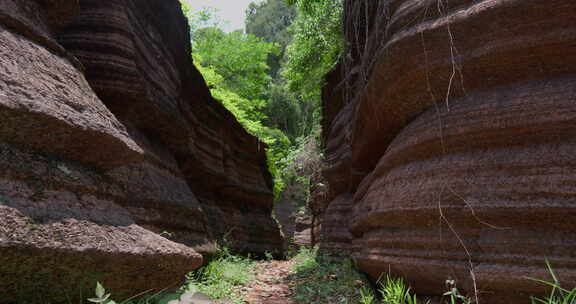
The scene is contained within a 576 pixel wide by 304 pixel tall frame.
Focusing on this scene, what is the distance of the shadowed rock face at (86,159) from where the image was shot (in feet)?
5.89

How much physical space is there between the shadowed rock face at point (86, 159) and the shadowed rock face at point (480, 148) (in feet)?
7.00

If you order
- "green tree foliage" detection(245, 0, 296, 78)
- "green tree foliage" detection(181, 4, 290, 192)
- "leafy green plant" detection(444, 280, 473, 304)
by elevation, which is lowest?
"leafy green plant" detection(444, 280, 473, 304)

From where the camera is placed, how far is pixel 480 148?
2.74 m

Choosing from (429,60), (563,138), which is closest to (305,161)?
(429,60)

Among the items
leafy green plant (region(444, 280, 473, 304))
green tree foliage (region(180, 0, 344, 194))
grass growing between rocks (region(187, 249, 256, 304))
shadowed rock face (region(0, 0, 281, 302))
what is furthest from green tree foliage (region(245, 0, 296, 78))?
leafy green plant (region(444, 280, 473, 304))

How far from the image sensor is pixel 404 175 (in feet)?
11.1

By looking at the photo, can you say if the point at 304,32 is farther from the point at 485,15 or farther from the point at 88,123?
the point at 88,123

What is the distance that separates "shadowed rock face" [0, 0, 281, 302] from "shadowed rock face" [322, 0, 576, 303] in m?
2.13

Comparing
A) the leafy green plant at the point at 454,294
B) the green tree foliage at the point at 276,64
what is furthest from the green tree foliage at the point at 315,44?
the leafy green plant at the point at 454,294

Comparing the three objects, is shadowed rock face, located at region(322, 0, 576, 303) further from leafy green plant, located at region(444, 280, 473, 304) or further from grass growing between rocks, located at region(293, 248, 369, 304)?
grass growing between rocks, located at region(293, 248, 369, 304)

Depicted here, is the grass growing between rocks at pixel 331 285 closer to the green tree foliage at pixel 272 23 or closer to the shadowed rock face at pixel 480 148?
the shadowed rock face at pixel 480 148

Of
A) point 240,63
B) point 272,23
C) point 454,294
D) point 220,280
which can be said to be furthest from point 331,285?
point 272,23

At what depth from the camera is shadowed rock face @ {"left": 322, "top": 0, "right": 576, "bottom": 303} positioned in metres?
2.22

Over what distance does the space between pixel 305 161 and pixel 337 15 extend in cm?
472
